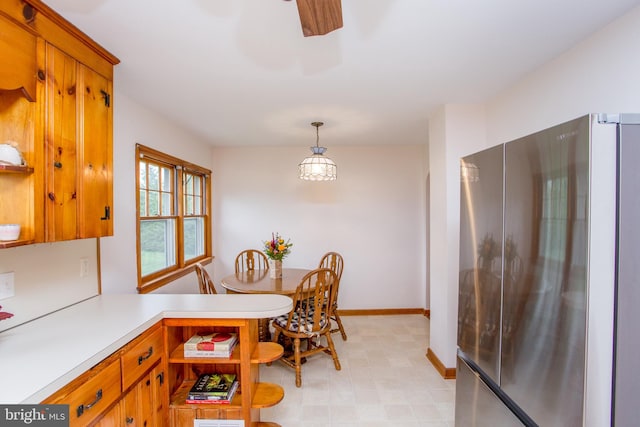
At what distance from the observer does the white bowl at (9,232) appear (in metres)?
1.17

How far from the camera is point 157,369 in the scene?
165cm

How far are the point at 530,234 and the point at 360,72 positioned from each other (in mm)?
1425

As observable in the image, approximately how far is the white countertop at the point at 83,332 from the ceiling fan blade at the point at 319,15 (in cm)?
137

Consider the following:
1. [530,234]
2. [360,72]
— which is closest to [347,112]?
[360,72]

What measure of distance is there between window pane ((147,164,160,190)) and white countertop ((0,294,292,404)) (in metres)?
1.31

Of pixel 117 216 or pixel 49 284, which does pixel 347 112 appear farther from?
pixel 49 284

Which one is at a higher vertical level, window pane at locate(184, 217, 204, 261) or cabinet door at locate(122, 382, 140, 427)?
window pane at locate(184, 217, 204, 261)

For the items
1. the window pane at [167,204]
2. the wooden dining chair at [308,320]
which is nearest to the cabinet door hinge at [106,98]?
the window pane at [167,204]

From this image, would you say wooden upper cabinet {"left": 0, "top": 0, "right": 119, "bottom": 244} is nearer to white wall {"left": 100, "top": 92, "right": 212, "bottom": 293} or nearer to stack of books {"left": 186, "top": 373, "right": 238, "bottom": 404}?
white wall {"left": 100, "top": 92, "right": 212, "bottom": 293}

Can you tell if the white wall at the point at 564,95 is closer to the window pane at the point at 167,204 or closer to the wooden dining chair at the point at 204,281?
the wooden dining chair at the point at 204,281

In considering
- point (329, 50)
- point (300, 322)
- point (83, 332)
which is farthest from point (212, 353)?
point (329, 50)

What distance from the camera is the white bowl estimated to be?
3.82 ft

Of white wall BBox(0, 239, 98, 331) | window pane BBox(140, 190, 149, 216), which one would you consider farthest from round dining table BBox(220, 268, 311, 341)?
white wall BBox(0, 239, 98, 331)

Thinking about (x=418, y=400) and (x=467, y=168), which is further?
(x=418, y=400)
